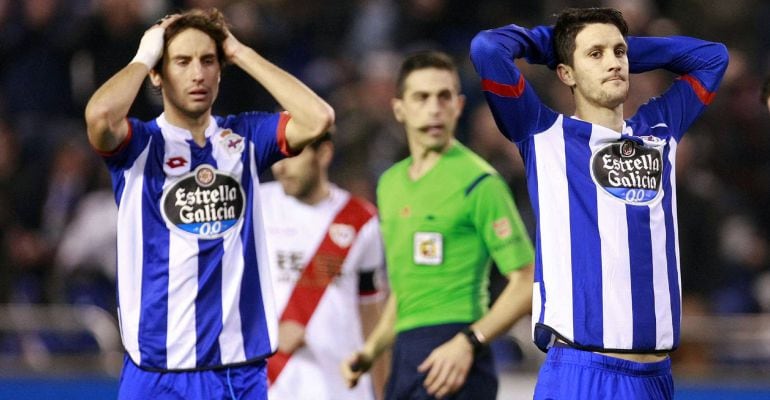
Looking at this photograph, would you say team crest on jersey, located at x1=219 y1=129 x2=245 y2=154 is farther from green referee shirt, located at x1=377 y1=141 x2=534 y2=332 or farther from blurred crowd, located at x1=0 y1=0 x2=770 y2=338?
blurred crowd, located at x1=0 y1=0 x2=770 y2=338

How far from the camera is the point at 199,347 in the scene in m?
5.27

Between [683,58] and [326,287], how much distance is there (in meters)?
2.18

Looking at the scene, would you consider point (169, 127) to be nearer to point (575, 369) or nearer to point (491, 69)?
point (491, 69)

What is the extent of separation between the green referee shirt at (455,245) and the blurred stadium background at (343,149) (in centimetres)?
323

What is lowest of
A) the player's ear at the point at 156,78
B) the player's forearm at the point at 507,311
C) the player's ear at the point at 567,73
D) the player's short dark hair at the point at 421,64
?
the player's forearm at the point at 507,311

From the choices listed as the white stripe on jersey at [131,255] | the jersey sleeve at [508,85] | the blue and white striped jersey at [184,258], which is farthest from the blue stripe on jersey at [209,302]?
the jersey sleeve at [508,85]

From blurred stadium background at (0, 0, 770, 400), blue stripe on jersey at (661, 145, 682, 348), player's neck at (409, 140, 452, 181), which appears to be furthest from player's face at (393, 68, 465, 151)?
blurred stadium background at (0, 0, 770, 400)

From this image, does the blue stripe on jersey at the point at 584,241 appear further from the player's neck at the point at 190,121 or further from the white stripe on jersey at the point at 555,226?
the player's neck at the point at 190,121

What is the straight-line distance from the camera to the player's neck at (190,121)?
5.46m

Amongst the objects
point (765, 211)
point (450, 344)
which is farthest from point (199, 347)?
point (765, 211)

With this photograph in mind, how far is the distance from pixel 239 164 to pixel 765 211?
6.71m

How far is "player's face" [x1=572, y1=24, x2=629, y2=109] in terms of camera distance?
17.1 feet

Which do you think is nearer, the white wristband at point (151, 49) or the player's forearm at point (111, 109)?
the player's forearm at point (111, 109)

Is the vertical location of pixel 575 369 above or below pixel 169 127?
below
